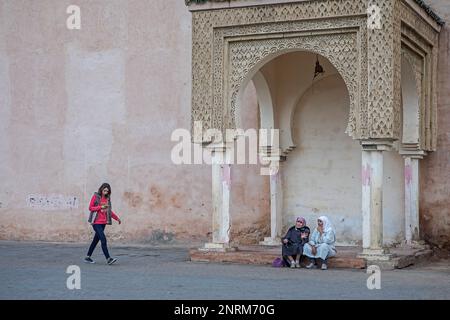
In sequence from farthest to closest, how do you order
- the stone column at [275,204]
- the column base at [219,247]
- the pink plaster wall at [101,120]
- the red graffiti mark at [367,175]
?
the pink plaster wall at [101,120] < the stone column at [275,204] < the column base at [219,247] < the red graffiti mark at [367,175]

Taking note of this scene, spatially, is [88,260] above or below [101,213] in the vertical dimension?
below

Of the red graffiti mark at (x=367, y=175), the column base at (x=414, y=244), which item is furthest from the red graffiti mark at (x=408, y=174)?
the red graffiti mark at (x=367, y=175)

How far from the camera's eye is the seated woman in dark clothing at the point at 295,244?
1122 centimetres

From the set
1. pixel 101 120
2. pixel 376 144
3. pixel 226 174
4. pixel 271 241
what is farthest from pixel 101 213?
pixel 101 120

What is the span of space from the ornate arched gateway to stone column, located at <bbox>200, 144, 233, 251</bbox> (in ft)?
0.05

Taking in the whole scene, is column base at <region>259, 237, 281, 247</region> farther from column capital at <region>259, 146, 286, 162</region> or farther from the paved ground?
the paved ground

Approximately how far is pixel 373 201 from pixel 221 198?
2.36m

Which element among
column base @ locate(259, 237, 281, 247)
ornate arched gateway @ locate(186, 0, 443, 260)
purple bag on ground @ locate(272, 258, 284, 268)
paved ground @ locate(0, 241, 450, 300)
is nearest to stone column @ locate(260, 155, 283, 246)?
column base @ locate(259, 237, 281, 247)

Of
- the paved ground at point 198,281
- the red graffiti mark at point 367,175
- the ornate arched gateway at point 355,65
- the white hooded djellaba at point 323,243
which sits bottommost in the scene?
the paved ground at point 198,281

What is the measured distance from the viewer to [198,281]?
960 centimetres

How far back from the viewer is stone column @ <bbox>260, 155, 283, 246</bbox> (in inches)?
547

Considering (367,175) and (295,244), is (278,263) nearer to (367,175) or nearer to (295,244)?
(295,244)

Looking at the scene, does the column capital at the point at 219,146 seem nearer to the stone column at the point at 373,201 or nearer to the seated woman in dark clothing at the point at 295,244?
the seated woman in dark clothing at the point at 295,244

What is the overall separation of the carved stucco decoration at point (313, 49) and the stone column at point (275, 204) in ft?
7.32
